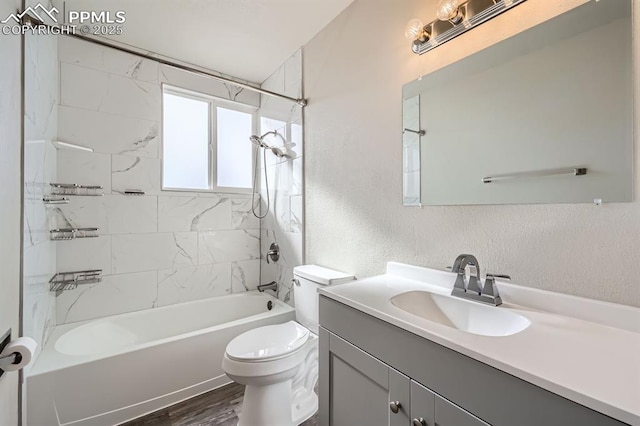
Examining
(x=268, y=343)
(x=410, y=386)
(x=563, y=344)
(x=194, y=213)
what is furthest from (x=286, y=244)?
(x=563, y=344)

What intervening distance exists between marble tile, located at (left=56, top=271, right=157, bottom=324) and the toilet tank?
4.41 feet

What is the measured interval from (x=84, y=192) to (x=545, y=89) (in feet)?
9.17

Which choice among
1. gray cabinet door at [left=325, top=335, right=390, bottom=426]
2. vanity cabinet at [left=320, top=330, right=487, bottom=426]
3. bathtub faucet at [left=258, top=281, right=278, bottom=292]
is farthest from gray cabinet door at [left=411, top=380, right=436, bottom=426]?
bathtub faucet at [left=258, top=281, right=278, bottom=292]

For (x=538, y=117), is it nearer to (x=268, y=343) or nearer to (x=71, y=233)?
(x=268, y=343)

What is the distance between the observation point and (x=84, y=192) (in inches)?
79.4

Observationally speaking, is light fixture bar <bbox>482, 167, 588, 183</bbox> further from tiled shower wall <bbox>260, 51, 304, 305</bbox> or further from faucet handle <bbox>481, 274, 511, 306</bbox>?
tiled shower wall <bbox>260, 51, 304, 305</bbox>

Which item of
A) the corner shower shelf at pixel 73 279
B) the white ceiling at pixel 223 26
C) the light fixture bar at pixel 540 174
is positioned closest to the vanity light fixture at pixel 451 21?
the light fixture bar at pixel 540 174

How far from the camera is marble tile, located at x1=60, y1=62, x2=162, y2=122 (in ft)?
6.67

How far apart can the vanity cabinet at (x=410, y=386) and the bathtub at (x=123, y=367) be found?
108 centimetres

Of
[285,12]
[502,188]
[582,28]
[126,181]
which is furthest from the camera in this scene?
[126,181]

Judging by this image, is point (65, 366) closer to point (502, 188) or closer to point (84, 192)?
point (84, 192)

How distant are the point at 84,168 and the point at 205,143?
100 cm

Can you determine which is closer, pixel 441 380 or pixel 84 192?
pixel 441 380

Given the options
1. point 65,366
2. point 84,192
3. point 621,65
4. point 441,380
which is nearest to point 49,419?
point 65,366
